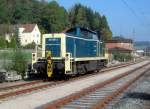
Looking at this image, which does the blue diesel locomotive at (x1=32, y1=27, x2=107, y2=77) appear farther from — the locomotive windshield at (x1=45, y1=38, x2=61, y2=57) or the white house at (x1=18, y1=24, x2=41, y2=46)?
the white house at (x1=18, y1=24, x2=41, y2=46)

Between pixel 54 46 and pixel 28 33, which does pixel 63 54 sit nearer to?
pixel 54 46

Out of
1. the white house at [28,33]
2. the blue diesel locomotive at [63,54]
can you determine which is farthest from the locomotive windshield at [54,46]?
the white house at [28,33]

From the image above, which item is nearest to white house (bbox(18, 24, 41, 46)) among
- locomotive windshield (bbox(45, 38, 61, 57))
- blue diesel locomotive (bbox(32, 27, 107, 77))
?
blue diesel locomotive (bbox(32, 27, 107, 77))

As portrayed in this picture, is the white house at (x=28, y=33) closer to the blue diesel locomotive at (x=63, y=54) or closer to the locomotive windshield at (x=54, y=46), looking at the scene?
the blue diesel locomotive at (x=63, y=54)

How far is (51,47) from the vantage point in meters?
25.9

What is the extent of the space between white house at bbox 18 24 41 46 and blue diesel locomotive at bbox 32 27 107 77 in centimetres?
11116

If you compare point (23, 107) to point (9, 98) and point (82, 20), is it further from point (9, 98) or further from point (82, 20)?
point (82, 20)

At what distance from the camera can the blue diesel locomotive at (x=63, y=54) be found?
81.1 ft

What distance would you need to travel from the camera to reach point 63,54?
25.5 meters

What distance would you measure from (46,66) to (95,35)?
9.36m

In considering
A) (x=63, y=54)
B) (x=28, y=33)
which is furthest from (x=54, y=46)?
(x=28, y=33)

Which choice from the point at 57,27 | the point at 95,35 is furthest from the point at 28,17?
the point at 95,35

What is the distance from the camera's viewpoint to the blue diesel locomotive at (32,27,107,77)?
24719 mm

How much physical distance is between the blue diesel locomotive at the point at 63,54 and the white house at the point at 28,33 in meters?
111
